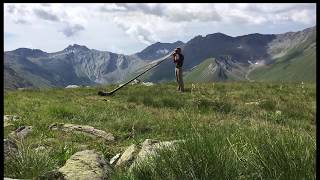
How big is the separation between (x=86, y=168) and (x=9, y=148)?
1275 millimetres

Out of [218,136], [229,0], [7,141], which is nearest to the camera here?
[229,0]

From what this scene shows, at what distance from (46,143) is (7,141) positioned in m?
2.86

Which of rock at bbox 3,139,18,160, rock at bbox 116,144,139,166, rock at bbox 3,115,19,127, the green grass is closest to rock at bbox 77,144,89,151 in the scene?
the green grass

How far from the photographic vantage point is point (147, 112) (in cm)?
1647

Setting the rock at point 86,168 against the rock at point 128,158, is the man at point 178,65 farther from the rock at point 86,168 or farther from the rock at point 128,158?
the rock at point 86,168

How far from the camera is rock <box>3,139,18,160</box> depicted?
24.4 feet

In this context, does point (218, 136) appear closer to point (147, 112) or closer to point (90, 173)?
point (90, 173)

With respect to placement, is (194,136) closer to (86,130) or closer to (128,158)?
(128,158)

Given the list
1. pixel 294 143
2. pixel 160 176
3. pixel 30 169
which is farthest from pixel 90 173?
pixel 294 143

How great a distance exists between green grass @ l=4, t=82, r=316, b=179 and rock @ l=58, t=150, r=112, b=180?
0.70 ft

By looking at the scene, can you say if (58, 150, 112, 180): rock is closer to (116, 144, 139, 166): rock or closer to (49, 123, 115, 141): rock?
(116, 144, 139, 166): rock

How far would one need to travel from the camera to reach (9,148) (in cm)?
763

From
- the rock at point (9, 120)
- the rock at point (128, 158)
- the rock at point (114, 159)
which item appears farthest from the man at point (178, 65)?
the rock at point (128, 158)

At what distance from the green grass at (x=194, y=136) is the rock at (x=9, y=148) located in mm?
244
